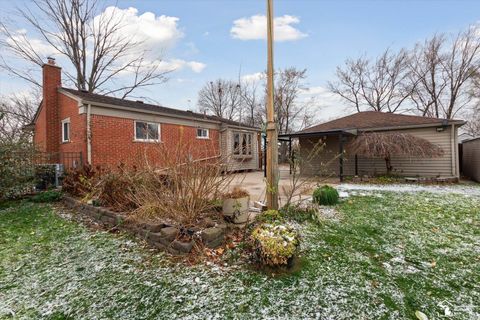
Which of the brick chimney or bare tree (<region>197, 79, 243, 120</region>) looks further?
bare tree (<region>197, 79, 243, 120</region>)

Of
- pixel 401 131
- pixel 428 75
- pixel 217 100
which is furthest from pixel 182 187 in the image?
pixel 428 75

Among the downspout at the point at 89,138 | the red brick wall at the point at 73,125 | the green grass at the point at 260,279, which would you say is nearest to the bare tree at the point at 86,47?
the red brick wall at the point at 73,125

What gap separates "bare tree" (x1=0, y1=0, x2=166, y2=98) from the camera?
14.6 meters

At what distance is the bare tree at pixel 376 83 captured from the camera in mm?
22703

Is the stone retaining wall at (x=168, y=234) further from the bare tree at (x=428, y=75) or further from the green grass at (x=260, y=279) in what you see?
the bare tree at (x=428, y=75)

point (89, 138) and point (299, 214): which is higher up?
point (89, 138)

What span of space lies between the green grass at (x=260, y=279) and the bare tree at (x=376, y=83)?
77.7ft

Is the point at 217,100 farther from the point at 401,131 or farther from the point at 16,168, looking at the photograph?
the point at 16,168

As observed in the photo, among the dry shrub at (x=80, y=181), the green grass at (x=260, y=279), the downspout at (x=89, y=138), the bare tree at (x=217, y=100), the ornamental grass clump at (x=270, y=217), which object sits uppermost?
the bare tree at (x=217, y=100)

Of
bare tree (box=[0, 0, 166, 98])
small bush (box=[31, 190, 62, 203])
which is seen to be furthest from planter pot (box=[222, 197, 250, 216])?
bare tree (box=[0, 0, 166, 98])

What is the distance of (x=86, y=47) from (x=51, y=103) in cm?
904

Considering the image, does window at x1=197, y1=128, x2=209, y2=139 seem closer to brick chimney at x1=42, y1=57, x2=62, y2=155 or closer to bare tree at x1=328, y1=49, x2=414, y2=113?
brick chimney at x1=42, y1=57, x2=62, y2=155

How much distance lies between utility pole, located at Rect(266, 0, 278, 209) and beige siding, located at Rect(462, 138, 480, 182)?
10887 millimetres

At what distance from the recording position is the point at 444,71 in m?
21.2
